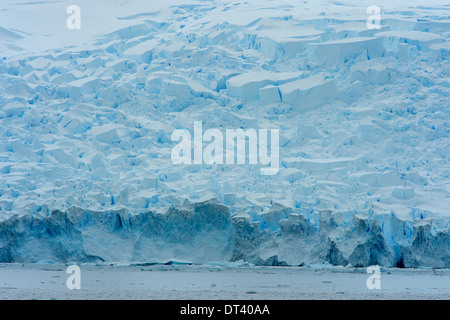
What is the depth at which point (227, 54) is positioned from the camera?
12180mm

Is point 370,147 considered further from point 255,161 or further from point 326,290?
point 326,290

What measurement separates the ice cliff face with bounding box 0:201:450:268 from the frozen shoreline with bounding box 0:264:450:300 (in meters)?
0.15

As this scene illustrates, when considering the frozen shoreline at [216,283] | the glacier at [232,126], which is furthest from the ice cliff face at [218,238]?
the frozen shoreline at [216,283]

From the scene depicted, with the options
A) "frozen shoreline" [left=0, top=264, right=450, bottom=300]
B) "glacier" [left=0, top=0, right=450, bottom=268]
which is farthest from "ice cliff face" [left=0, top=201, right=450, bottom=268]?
"frozen shoreline" [left=0, top=264, right=450, bottom=300]

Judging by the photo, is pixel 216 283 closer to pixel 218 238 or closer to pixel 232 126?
pixel 218 238

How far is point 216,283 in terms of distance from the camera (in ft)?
24.5

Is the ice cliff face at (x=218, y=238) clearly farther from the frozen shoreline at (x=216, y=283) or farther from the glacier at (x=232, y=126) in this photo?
the frozen shoreline at (x=216, y=283)

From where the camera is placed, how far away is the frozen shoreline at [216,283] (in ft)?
21.5

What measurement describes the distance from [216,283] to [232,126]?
12.5ft

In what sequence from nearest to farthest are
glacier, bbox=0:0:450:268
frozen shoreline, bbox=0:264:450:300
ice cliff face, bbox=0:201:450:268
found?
frozen shoreline, bbox=0:264:450:300, ice cliff face, bbox=0:201:450:268, glacier, bbox=0:0:450:268

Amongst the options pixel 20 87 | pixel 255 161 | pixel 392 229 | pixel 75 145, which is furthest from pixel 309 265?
pixel 20 87

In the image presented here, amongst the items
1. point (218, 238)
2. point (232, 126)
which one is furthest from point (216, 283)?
point (232, 126)

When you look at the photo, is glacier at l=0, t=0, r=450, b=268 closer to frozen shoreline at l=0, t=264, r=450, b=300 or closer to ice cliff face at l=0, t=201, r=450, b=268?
ice cliff face at l=0, t=201, r=450, b=268

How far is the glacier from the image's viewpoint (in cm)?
864
